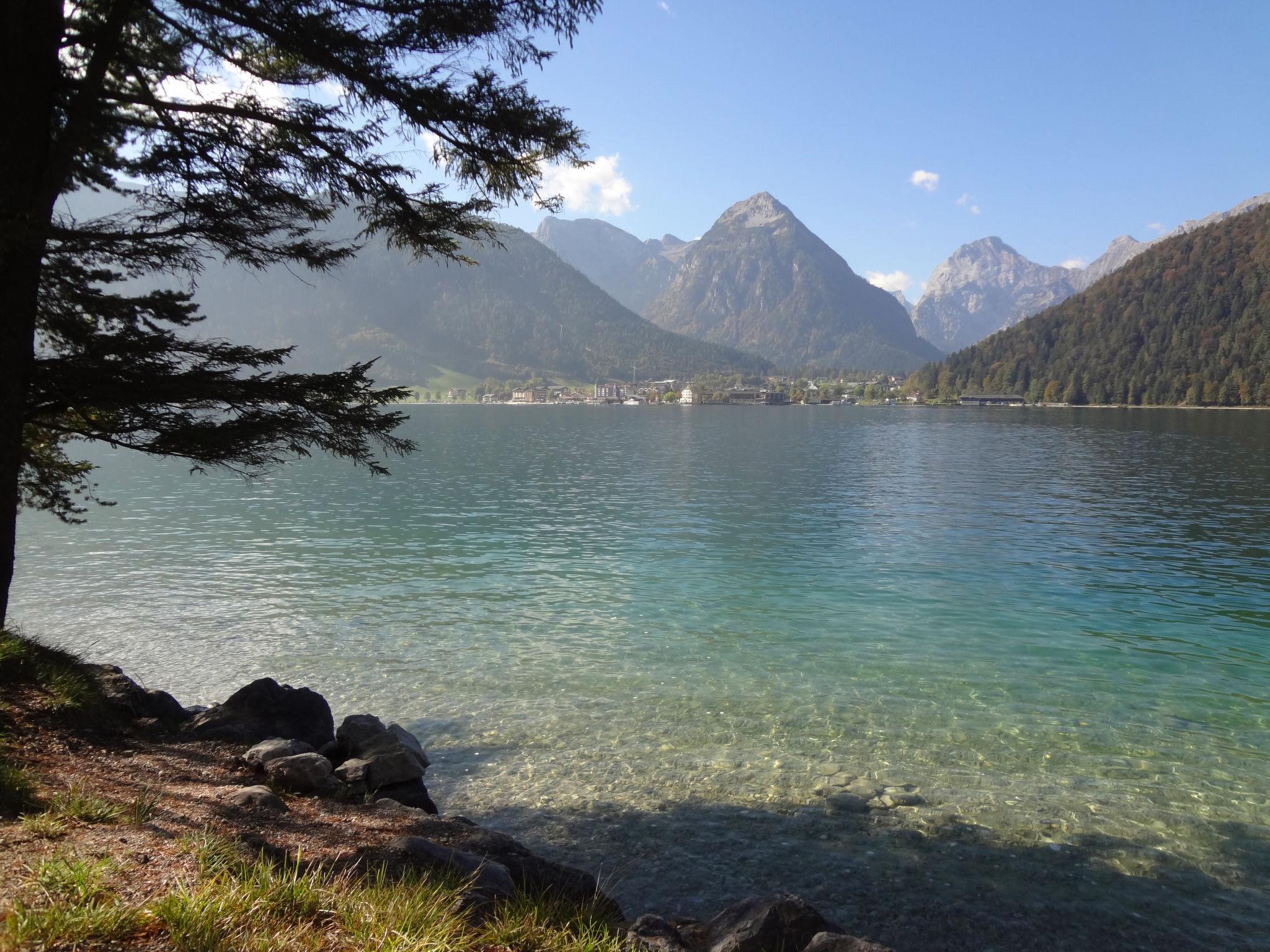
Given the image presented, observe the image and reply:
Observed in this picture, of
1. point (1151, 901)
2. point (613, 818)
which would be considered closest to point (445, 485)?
point (613, 818)

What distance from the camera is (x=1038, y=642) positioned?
15375mm

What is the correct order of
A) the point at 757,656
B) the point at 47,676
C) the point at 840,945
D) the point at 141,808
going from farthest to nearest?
the point at 757,656 → the point at 47,676 → the point at 141,808 → the point at 840,945

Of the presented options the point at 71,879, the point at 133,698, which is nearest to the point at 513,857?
the point at 71,879

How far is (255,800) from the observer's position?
6.52 metres

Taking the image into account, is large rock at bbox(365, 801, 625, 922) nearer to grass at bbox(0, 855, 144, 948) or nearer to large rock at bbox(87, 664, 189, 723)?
grass at bbox(0, 855, 144, 948)

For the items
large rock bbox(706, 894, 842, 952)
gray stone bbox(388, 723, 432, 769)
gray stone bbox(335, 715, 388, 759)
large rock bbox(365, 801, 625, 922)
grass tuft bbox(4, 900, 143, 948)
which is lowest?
gray stone bbox(388, 723, 432, 769)

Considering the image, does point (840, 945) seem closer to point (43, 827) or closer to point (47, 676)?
point (43, 827)

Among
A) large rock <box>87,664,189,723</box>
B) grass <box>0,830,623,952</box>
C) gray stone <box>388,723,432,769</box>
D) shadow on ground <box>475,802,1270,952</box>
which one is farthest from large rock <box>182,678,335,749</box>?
grass <box>0,830,623,952</box>

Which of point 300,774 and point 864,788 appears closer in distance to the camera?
point 300,774

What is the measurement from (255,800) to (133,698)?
12.4ft

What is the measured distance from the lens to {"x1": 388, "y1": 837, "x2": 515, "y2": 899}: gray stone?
5.34 metres

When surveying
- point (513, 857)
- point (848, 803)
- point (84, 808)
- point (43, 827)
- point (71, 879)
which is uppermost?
point (71, 879)

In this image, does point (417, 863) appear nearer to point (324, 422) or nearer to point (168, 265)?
point (324, 422)

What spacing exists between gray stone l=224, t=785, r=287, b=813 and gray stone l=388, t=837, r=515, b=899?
1429 mm
